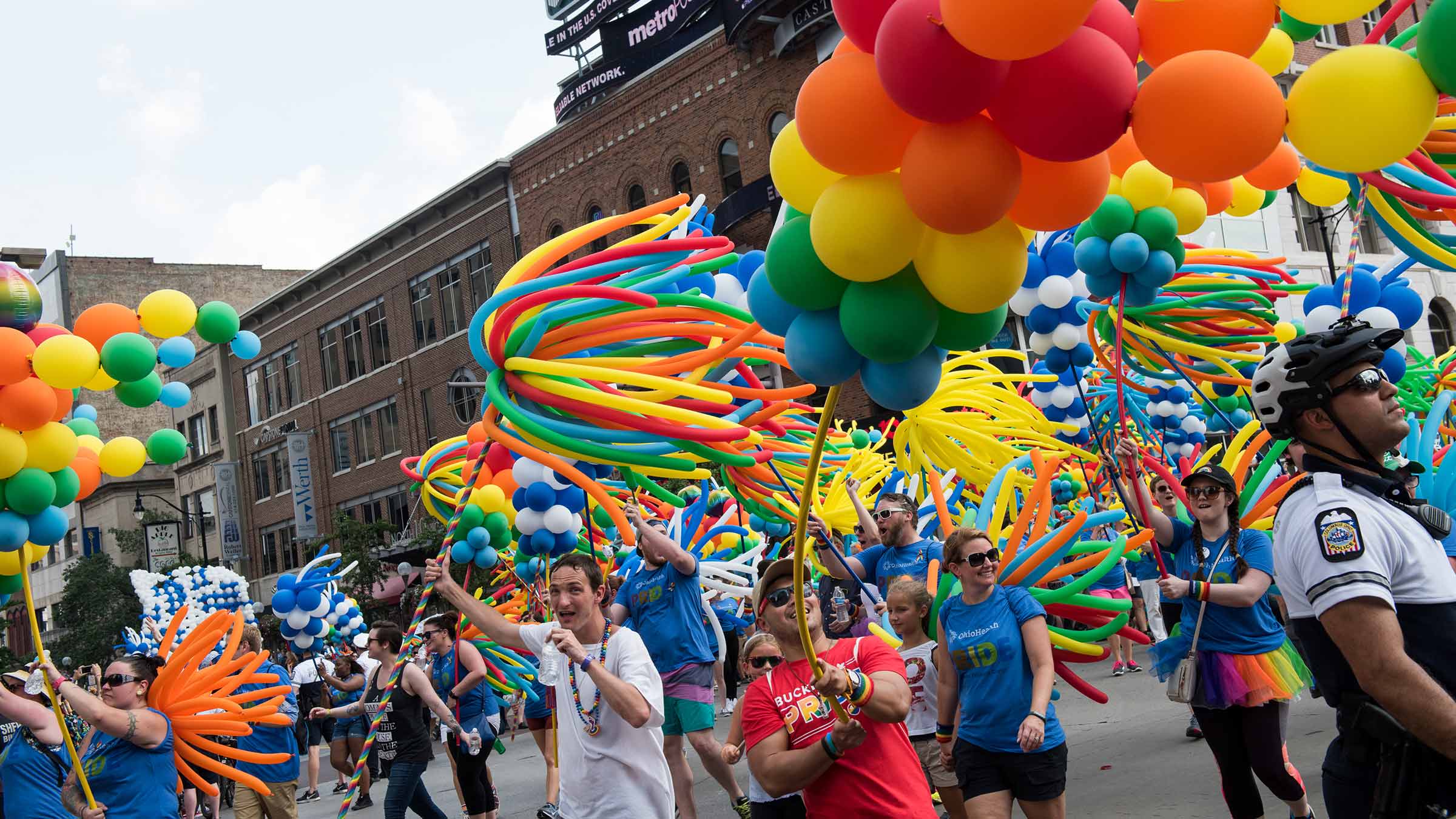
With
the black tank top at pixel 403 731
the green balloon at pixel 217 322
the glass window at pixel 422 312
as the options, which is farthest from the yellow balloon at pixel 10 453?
the glass window at pixel 422 312

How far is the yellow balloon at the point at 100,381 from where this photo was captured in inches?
237

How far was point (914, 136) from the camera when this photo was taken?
2.45m

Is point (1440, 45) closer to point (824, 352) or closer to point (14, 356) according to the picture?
point (824, 352)

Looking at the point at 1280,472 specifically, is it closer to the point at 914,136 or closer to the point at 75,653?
the point at 914,136

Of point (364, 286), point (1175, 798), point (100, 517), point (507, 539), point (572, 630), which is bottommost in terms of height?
point (1175, 798)

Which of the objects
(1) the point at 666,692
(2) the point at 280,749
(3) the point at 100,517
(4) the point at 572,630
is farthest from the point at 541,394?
(3) the point at 100,517

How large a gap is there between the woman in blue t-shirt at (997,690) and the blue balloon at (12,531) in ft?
13.8

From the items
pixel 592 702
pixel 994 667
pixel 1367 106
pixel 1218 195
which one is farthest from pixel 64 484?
pixel 1367 106

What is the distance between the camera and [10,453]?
5602 millimetres

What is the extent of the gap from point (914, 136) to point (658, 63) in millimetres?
29106

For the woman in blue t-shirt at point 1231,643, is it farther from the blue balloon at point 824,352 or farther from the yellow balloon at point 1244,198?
the blue balloon at point 824,352

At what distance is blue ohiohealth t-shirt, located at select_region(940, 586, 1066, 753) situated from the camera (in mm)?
4824

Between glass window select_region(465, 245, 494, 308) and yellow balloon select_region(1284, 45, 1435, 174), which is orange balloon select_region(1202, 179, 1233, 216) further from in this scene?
glass window select_region(465, 245, 494, 308)

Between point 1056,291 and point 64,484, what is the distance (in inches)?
203
